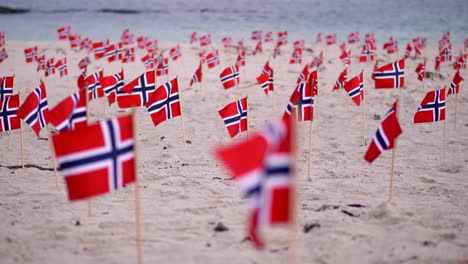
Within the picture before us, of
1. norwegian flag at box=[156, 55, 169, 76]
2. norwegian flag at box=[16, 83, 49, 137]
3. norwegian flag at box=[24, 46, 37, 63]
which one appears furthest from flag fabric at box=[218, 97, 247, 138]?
norwegian flag at box=[24, 46, 37, 63]

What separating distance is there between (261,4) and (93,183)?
120 m

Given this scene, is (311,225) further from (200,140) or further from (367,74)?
(367,74)

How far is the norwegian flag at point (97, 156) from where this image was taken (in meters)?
5.11

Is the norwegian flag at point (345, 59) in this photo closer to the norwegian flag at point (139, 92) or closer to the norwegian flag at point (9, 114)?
the norwegian flag at point (139, 92)

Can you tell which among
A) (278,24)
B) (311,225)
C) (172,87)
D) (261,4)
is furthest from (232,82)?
(261,4)

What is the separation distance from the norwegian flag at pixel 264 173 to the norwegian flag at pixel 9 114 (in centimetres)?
710

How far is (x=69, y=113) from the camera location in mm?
6613

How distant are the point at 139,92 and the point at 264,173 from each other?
292 inches

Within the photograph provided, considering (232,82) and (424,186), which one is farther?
(232,82)

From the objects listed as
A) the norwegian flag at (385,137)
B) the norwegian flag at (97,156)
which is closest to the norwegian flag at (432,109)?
the norwegian flag at (385,137)

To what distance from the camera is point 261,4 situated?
119 m

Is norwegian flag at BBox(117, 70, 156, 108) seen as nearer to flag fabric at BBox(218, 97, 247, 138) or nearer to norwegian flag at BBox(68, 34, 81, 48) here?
flag fabric at BBox(218, 97, 247, 138)

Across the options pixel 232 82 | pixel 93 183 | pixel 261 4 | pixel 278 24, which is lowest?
pixel 93 183

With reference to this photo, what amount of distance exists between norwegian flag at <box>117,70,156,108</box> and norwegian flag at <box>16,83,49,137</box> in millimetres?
2266
